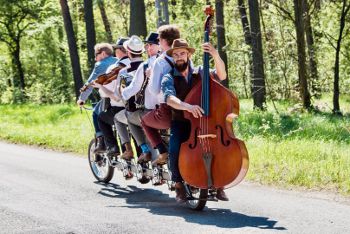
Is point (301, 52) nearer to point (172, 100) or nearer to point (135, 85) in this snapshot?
point (135, 85)

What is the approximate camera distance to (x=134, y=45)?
8258mm

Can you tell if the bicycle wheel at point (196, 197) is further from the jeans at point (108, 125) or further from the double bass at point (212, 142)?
the jeans at point (108, 125)

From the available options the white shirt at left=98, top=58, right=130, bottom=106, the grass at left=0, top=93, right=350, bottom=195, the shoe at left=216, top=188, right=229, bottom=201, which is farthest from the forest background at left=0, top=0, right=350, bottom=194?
the white shirt at left=98, top=58, right=130, bottom=106

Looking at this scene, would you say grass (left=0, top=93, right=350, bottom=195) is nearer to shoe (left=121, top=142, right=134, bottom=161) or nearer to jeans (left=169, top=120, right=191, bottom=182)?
shoe (left=121, top=142, right=134, bottom=161)

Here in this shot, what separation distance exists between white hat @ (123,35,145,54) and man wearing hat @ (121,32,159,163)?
0.37 meters

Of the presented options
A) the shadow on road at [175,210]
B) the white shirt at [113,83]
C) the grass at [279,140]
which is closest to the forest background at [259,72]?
the grass at [279,140]

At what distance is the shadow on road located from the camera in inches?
253

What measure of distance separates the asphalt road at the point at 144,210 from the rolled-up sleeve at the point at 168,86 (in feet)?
4.40

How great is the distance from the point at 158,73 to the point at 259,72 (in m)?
11.3

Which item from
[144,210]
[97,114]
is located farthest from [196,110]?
[97,114]

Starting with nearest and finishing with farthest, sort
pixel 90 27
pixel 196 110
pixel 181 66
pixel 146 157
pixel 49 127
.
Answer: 1. pixel 196 110
2. pixel 181 66
3. pixel 146 157
4. pixel 49 127
5. pixel 90 27

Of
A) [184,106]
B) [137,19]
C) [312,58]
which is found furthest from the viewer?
[312,58]

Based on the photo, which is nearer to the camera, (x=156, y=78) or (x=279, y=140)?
(x=156, y=78)

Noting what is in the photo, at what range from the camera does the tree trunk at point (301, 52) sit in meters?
17.0
